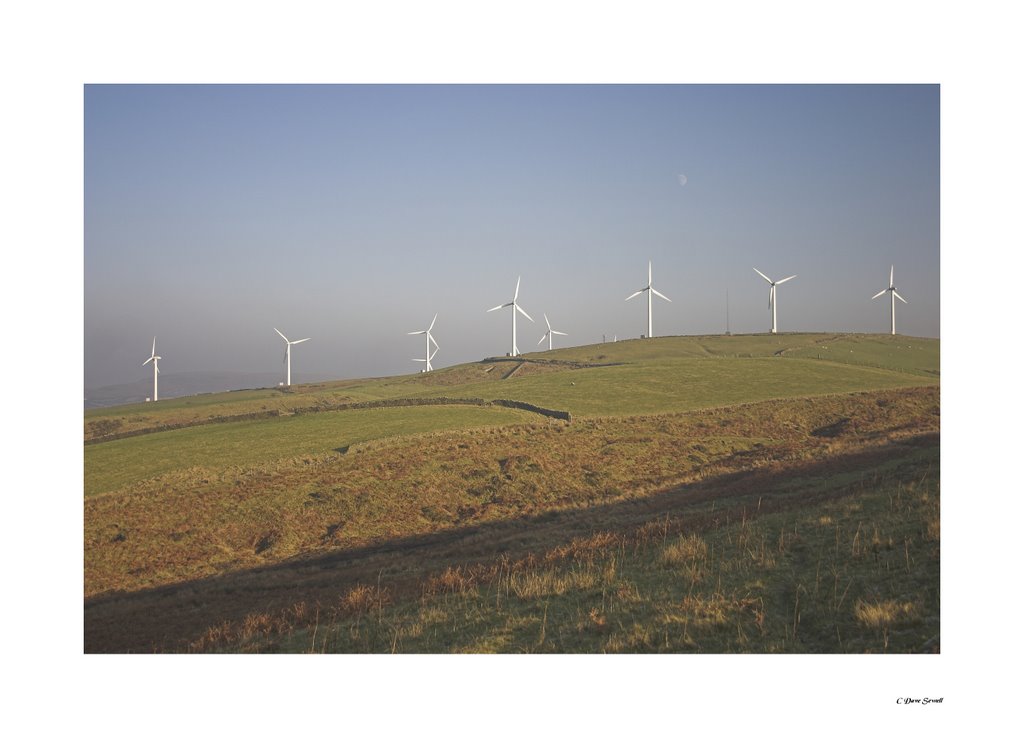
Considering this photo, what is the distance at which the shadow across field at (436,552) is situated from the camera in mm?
15539

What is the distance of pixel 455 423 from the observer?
4072cm

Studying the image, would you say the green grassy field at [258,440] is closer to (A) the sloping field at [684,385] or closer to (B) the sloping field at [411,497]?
(B) the sloping field at [411,497]

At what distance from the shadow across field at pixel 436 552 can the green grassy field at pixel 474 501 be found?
0.13 metres

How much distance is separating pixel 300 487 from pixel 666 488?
15.8 m

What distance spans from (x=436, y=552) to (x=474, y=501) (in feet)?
25.3

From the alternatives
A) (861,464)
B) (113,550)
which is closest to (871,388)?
(861,464)

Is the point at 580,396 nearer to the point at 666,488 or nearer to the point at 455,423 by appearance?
the point at 455,423

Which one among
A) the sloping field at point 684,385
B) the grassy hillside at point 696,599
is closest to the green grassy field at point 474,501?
the grassy hillside at point 696,599

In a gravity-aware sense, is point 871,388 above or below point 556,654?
above

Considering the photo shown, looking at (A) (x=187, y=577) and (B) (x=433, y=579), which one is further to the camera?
(A) (x=187, y=577)

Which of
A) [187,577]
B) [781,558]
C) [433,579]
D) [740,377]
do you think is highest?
[740,377]

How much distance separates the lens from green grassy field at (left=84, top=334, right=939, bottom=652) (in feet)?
41.5

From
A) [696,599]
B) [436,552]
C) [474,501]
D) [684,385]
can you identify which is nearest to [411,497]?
[474,501]

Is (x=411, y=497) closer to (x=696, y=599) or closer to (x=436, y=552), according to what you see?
(x=436, y=552)
